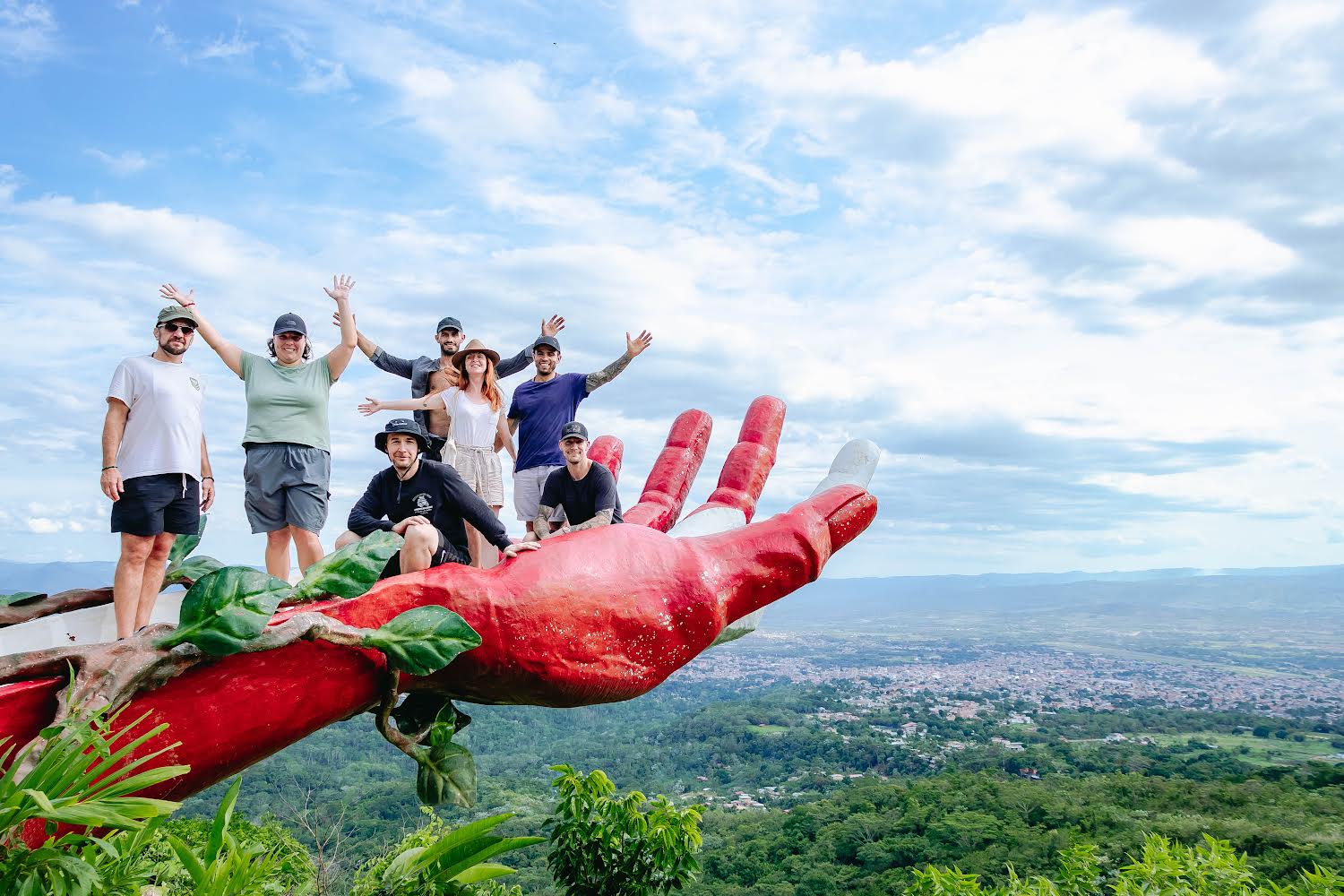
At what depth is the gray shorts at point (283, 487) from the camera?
531 cm

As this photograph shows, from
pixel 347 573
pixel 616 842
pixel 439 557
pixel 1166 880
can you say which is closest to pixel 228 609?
pixel 347 573

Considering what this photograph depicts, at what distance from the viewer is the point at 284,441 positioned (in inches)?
209

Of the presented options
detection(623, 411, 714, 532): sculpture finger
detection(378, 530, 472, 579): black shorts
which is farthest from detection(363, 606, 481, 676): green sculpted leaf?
detection(623, 411, 714, 532): sculpture finger

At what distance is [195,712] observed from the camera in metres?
3.86

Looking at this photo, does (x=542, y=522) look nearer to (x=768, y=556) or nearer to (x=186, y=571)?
(x=768, y=556)

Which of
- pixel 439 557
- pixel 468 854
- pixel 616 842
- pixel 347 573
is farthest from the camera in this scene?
pixel 616 842

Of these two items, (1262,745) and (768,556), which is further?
(1262,745)

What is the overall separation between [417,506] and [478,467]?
1209mm

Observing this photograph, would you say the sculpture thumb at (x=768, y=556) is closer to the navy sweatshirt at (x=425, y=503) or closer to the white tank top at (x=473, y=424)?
the navy sweatshirt at (x=425, y=503)

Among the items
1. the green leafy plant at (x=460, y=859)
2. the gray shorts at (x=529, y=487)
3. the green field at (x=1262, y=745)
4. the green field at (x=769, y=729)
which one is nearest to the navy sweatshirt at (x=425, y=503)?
the gray shorts at (x=529, y=487)

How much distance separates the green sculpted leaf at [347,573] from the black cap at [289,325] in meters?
1.71

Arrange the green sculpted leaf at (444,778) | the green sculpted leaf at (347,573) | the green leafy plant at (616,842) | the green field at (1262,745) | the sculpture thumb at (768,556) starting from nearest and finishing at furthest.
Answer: the green sculpted leaf at (347,573) → the green sculpted leaf at (444,778) → the sculpture thumb at (768,556) → the green leafy plant at (616,842) → the green field at (1262,745)

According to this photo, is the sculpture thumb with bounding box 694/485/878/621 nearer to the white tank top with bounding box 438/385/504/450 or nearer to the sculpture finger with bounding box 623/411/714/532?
the sculpture finger with bounding box 623/411/714/532

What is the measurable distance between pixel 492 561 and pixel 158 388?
88.5 inches
